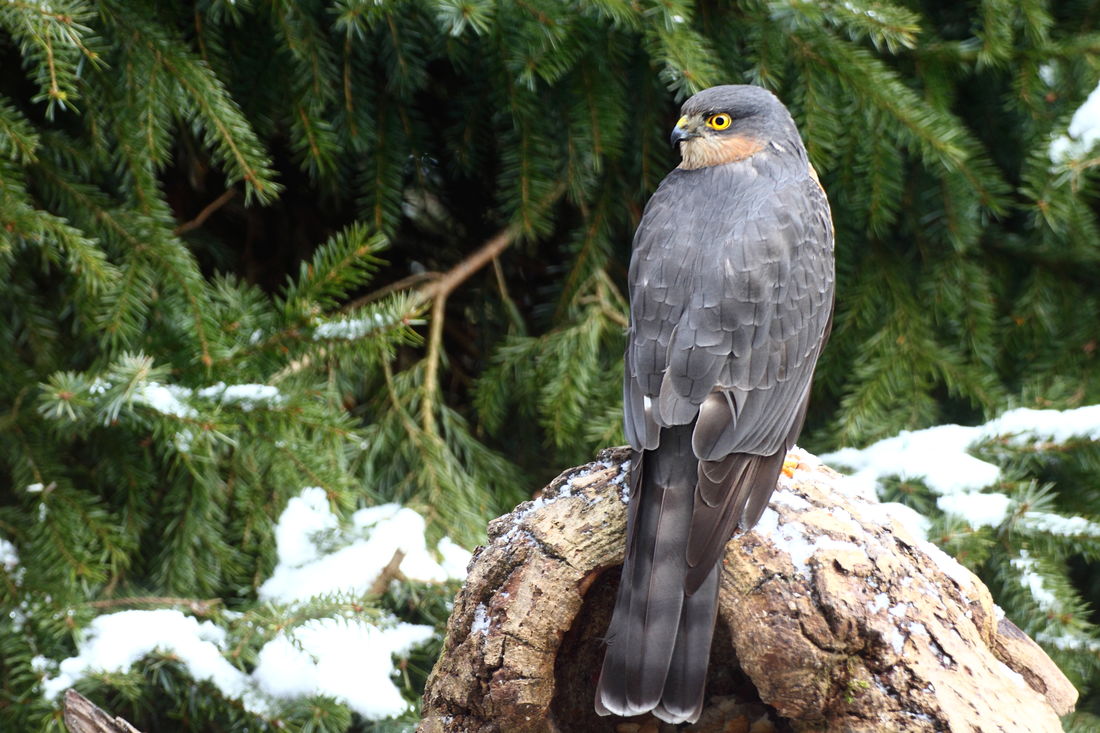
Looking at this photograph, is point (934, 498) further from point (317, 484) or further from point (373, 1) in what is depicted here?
point (373, 1)

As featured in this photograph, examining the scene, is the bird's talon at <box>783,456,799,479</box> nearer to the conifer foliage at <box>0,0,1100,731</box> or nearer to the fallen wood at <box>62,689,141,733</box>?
the conifer foliage at <box>0,0,1100,731</box>

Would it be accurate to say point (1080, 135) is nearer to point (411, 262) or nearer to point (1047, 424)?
point (1047, 424)

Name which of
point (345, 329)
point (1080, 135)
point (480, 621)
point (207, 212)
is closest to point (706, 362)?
point (480, 621)

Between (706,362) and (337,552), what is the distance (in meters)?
1.07

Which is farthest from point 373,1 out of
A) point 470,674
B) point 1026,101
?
point 1026,101

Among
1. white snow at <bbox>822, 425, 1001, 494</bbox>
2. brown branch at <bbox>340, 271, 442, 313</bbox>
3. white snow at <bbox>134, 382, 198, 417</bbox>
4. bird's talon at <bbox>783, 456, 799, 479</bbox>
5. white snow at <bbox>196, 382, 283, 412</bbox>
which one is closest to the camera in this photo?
bird's talon at <bbox>783, 456, 799, 479</bbox>

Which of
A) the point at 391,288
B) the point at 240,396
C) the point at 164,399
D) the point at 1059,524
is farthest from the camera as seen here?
the point at 391,288

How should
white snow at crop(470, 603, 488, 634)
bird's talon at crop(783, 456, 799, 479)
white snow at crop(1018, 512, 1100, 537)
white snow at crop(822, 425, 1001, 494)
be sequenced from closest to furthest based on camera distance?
white snow at crop(470, 603, 488, 634)
bird's talon at crop(783, 456, 799, 479)
white snow at crop(1018, 512, 1100, 537)
white snow at crop(822, 425, 1001, 494)

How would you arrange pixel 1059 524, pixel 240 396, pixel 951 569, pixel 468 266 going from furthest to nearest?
pixel 468 266, pixel 1059 524, pixel 240 396, pixel 951 569

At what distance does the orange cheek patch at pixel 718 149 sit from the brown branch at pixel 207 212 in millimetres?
1450

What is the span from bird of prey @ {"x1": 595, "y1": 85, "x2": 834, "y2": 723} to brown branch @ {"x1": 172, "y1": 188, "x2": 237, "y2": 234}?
1409mm

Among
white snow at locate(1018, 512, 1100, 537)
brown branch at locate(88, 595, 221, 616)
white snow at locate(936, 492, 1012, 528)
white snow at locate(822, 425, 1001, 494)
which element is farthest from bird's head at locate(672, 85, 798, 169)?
brown branch at locate(88, 595, 221, 616)

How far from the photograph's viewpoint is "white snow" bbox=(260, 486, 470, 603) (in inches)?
103

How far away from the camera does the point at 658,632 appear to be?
187cm
